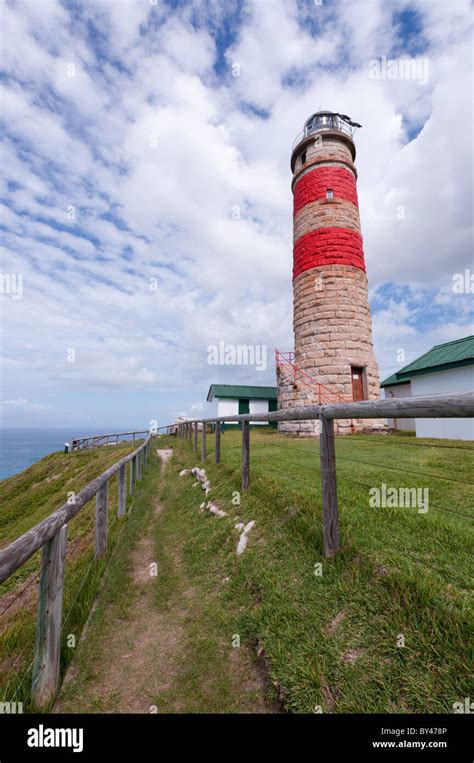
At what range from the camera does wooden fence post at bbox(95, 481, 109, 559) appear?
14.3 feet

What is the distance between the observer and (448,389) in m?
13.2

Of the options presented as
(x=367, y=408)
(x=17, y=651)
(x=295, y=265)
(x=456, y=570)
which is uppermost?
(x=295, y=265)

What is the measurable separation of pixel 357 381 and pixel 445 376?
12.2 feet

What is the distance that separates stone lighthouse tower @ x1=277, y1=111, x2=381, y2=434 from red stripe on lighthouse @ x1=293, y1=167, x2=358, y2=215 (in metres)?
0.05

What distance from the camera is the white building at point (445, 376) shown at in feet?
39.5

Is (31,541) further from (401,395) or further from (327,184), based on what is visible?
→ (401,395)

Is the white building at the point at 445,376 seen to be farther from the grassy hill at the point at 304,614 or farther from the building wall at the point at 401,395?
the grassy hill at the point at 304,614

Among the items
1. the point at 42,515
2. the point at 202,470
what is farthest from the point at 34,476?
the point at 202,470

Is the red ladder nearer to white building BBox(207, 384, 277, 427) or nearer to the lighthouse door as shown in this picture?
the lighthouse door

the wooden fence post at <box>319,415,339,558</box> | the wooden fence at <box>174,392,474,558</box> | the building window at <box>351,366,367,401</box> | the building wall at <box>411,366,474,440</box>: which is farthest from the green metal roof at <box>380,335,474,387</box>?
the wooden fence post at <box>319,415,339,558</box>

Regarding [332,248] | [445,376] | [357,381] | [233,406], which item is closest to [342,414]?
[445,376]

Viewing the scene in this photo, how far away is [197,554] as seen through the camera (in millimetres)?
4477

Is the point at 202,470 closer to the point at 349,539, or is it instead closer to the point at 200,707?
the point at 349,539
